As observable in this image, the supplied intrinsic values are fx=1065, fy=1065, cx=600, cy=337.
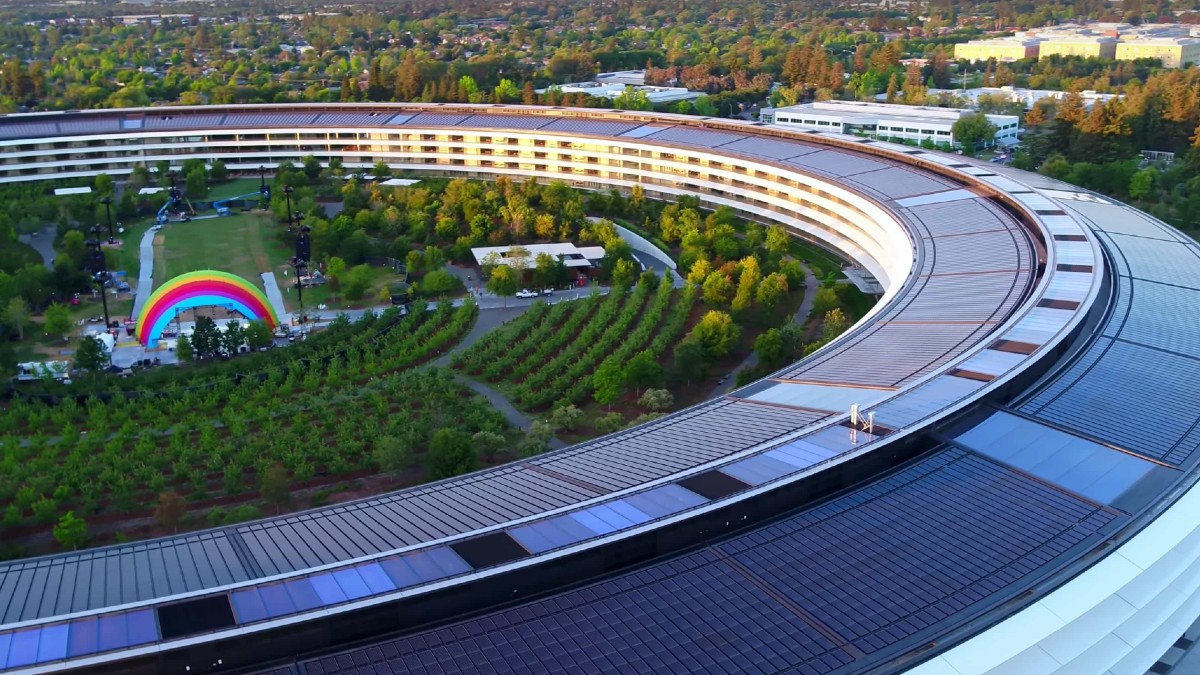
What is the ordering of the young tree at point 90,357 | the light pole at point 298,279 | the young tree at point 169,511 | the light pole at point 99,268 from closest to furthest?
the young tree at point 169,511 → the young tree at point 90,357 → the light pole at point 99,268 → the light pole at point 298,279

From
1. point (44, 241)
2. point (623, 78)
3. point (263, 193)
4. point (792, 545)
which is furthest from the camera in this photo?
point (623, 78)

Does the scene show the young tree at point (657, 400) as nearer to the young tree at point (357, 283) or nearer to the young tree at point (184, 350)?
the young tree at point (184, 350)

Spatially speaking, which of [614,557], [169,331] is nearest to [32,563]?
[614,557]

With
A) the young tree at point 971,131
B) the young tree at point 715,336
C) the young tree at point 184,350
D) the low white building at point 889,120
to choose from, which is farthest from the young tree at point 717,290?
the young tree at point 971,131

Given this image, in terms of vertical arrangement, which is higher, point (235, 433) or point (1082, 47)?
point (1082, 47)

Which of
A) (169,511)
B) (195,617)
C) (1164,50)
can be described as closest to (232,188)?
(169,511)

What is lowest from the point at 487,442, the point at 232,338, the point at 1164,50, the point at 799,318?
the point at 799,318

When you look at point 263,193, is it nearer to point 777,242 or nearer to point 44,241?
point 44,241
